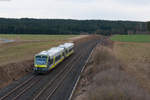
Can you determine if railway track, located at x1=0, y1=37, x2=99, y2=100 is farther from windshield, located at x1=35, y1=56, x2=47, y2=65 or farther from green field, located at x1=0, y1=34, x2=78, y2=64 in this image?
green field, located at x1=0, y1=34, x2=78, y2=64

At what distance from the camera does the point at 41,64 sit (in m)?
28.4

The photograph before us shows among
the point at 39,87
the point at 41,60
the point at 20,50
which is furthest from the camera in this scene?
the point at 20,50

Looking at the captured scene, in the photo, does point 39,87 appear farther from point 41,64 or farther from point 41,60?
point 41,60

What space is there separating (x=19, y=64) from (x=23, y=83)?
22.7 feet

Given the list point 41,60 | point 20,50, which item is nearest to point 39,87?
point 41,60

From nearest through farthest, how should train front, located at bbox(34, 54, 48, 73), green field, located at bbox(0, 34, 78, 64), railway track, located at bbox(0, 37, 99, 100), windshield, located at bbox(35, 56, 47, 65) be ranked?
railway track, located at bbox(0, 37, 99, 100) → train front, located at bbox(34, 54, 48, 73) → windshield, located at bbox(35, 56, 47, 65) → green field, located at bbox(0, 34, 78, 64)

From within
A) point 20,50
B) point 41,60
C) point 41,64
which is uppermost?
point 41,60

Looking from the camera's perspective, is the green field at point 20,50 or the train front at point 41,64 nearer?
the train front at point 41,64

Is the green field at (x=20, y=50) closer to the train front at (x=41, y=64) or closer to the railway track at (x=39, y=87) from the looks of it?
the train front at (x=41, y=64)

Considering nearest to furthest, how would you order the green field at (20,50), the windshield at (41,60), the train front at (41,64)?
the train front at (41,64), the windshield at (41,60), the green field at (20,50)

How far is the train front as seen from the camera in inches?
1110

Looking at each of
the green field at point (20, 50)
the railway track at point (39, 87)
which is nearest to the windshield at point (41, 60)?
the railway track at point (39, 87)

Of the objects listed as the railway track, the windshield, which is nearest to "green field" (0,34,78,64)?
the windshield

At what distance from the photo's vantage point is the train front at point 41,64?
28.2 meters
